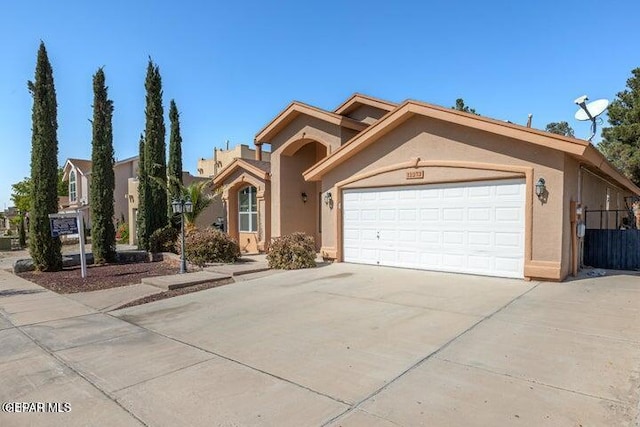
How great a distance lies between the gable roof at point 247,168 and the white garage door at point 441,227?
4.81m

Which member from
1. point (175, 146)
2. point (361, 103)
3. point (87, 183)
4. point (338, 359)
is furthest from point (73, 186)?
point (338, 359)

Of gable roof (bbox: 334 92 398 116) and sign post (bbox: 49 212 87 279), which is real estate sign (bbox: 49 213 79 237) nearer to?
sign post (bbox: 49 212 87 279)

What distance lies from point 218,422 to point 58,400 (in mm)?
1779

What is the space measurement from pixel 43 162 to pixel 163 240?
497 cm

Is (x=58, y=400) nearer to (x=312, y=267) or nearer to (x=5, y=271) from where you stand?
(x=312, y=267)

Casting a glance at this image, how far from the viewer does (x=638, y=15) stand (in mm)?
10312

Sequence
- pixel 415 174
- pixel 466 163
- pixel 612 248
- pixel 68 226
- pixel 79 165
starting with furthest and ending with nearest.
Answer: pixel 79 165, pixel 68 226, pixel 612 248, pixel 415 174, pixel 466 163

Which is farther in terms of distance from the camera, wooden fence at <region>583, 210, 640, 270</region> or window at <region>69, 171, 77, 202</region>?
window at <region>69, 171, 77, 202</region>

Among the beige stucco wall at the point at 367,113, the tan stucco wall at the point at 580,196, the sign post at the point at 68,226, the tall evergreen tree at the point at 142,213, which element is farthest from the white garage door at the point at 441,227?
the tall evergreen tree at the point at 142,213

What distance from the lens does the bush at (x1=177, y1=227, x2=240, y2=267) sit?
1316cm

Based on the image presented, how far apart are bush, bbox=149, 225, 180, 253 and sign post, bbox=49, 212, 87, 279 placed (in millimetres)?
3412

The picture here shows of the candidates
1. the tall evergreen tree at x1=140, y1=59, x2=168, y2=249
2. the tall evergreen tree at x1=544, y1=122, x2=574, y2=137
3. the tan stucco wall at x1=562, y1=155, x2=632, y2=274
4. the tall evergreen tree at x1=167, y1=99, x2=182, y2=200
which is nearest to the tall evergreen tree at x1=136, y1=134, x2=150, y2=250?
the tall evergreen tree at x1=140, y1=59, x2=168, y2=249

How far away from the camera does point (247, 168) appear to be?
54.5 ft

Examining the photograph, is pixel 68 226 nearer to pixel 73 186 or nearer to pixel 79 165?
pixel 79 165
